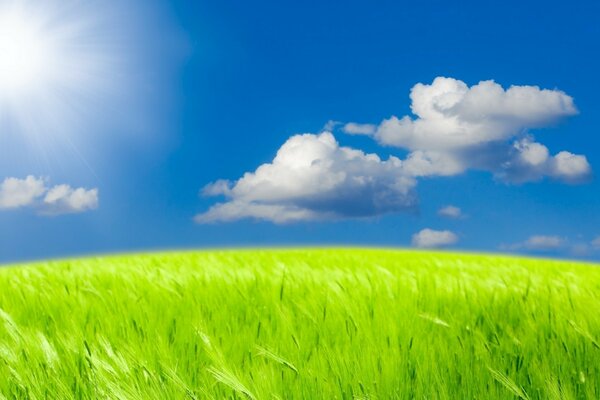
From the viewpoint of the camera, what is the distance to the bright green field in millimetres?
2029

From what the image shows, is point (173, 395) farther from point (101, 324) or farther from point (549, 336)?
point (549, 336)

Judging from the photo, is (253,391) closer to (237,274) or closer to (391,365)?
(391,365)

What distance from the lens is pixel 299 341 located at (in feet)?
8.33

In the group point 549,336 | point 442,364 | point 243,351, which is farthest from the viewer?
point 549,336

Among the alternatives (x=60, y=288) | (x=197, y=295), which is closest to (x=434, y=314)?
(x=197, y=295)

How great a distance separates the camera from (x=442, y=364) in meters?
2.30

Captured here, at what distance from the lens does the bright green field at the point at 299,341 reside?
203 cm

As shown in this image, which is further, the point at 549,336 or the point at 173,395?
the point at 549,336

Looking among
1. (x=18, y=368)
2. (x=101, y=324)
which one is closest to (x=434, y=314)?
(x=101, y=324)

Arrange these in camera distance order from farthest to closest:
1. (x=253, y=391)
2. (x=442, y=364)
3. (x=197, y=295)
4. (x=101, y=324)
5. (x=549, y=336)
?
(x=197, y=295), (x=101, y=324), (x=549, y=336), (x=442, y=364), (x=253, y=391)

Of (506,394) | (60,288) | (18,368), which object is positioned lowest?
(506,394)

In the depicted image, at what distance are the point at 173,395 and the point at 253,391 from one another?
0.26 metres

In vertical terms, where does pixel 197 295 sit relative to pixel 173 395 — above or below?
above

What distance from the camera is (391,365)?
2.16 meters
